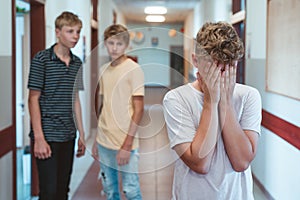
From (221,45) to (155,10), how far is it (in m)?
11.5

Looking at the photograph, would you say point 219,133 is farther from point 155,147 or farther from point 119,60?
point 119,60

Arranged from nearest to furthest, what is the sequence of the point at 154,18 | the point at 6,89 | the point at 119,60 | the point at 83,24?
the point at 119,60 < the point at 6,89 < the point at 83,24 < the point at 154,18

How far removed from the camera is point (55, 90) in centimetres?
246

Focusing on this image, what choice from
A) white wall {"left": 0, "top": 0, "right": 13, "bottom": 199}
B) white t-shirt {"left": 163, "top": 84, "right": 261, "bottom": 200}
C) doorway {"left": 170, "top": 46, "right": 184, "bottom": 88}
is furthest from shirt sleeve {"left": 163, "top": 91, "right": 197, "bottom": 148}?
white wall {"left": 0, "top": 0, "right": 13, "bottom": 199}

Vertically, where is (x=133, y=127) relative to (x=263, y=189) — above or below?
above

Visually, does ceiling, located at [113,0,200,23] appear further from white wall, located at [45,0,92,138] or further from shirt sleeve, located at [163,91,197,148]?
shirt sleeve, located at [163,91,197,148]

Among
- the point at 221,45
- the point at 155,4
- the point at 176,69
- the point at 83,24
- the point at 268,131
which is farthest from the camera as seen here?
the point at 155,4

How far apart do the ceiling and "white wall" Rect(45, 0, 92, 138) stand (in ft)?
12.0

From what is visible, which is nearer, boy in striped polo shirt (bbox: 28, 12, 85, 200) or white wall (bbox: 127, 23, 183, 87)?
white wall (bbox: 127, 23, 183, 87)

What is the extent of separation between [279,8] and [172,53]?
199cm

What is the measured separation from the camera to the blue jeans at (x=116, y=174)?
87.9 inches

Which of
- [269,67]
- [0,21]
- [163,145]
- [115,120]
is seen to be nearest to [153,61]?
[163,145]

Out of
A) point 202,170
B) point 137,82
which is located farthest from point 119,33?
point 202,170

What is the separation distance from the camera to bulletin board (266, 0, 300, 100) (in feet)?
9.92
